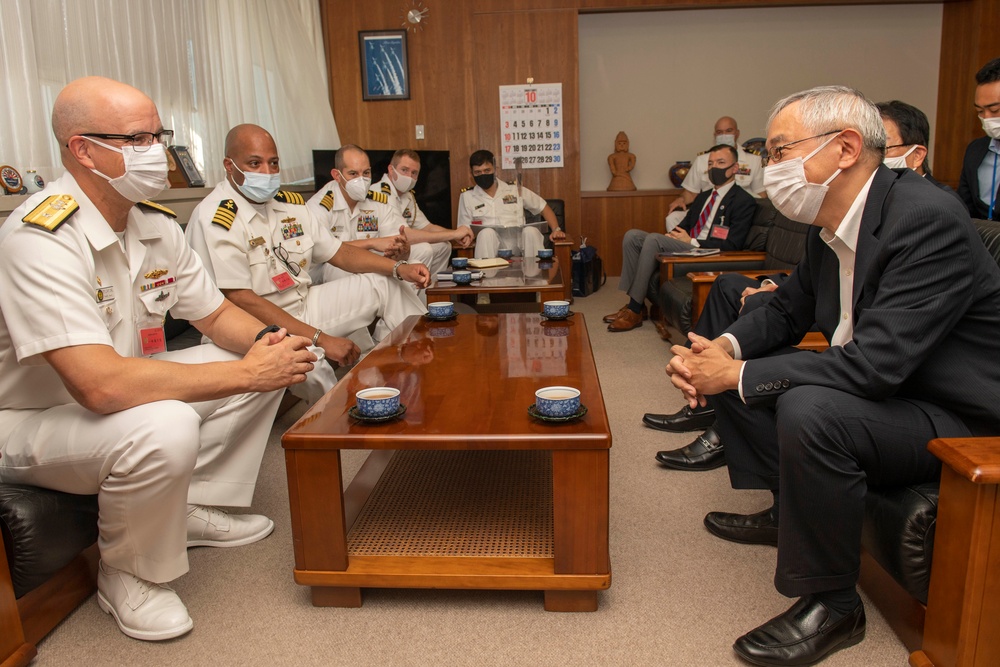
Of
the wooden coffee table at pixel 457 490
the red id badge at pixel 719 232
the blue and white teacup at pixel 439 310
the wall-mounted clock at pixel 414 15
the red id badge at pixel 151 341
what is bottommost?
the wooden coffee table at pixel 457 490

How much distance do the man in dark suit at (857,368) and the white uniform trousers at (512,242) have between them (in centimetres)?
348

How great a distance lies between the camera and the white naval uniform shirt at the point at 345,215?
4.21 metres

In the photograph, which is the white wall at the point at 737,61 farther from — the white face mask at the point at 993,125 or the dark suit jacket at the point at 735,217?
the white face mask at the point at 993,125

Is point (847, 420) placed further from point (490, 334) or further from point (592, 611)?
point (490, 334)

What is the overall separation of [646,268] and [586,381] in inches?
105

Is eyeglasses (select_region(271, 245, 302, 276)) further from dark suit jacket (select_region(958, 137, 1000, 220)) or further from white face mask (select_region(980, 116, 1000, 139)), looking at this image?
dark suit jacket (select_region(958, 137, 1000, 220))

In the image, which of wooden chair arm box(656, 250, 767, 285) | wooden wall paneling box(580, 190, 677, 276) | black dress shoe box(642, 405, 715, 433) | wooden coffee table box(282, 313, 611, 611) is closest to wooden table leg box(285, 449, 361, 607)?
wooden coffee table box(282, 313, 611, 611)

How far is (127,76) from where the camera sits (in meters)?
3.37

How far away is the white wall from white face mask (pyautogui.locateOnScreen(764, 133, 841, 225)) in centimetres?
490

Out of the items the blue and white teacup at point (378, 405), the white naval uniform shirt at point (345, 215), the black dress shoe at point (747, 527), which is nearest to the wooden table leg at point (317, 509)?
the blue and white teacup at point (378, 405)

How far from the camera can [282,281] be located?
292 centimetres

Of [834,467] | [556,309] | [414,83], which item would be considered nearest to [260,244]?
[556,309]

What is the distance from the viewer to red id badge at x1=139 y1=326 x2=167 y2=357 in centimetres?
185

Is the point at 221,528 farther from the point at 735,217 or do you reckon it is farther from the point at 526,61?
the point at 526,61
